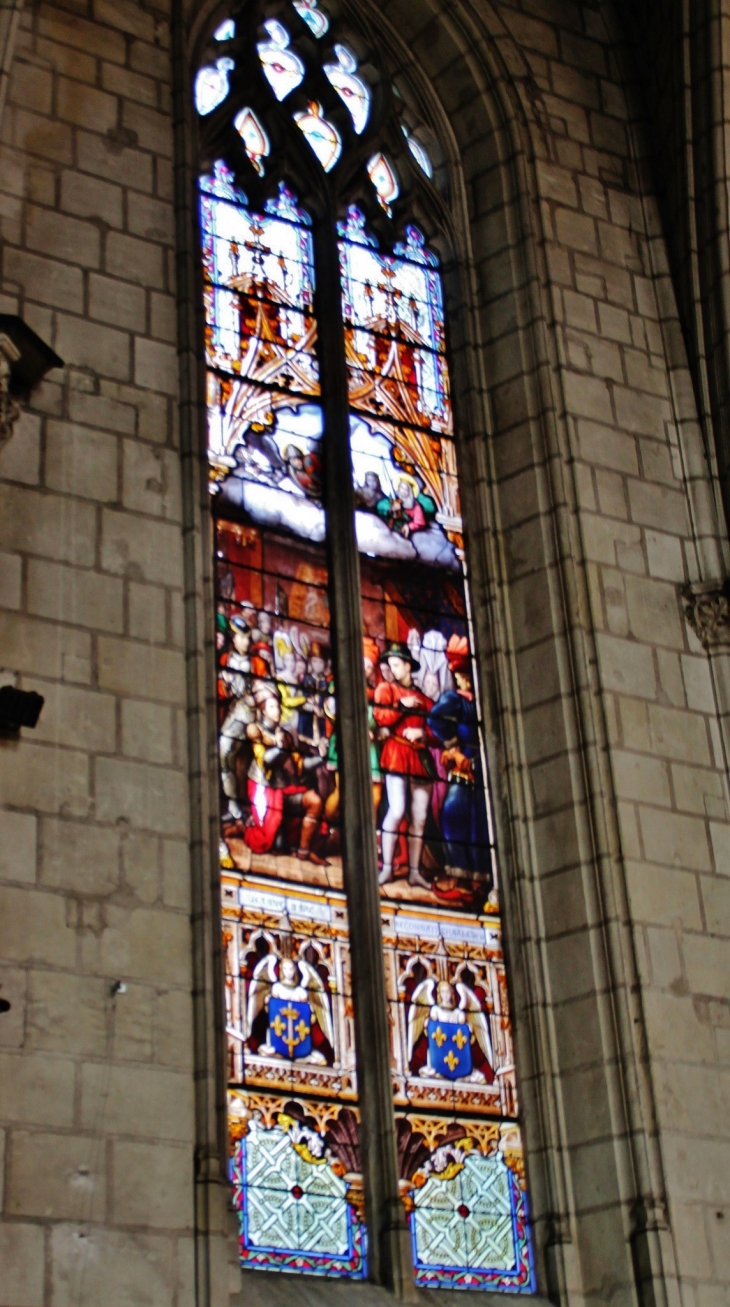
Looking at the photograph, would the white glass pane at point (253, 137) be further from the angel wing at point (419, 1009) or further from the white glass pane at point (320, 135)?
the angel wing at point (419, 1009)

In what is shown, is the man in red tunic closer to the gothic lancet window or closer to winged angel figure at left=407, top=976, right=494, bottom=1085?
the gothic lancet window

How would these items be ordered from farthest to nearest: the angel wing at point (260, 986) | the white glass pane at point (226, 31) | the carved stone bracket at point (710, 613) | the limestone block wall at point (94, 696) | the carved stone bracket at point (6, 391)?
→ 1. the white glass pane at point (226, 31)
2. the carved stone bracket at point (710, 613)
3. the angel wing at point (260, 986)
4. the carved stone bracket at point (6, 391)
5. the limestone block wall at point (94, 696)

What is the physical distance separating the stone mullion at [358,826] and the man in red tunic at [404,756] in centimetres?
20

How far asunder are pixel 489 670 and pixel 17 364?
109 inches

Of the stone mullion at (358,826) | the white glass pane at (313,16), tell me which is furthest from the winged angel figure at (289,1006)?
the white glass pane at (313,16)

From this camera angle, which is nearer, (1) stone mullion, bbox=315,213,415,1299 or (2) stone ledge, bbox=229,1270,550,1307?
(2) stone ledge, bbox=229,1270,550,1307

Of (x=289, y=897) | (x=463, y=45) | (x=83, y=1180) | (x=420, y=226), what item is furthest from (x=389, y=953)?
(x=463, y=45)

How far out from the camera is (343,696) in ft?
31.8

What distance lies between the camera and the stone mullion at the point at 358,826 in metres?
8.64

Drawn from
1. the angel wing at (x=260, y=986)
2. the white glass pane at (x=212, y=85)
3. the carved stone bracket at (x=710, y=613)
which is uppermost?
the white glass pane at (x=212, y=85)

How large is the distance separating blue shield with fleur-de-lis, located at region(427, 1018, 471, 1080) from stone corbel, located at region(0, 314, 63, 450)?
309cm

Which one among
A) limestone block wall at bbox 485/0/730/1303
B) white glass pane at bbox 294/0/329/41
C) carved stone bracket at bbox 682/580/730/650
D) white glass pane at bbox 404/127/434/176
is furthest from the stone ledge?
white glass pane at bbox 294/0/329/41

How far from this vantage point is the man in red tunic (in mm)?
9594

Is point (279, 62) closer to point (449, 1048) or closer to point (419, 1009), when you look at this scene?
point (419, 1009)
